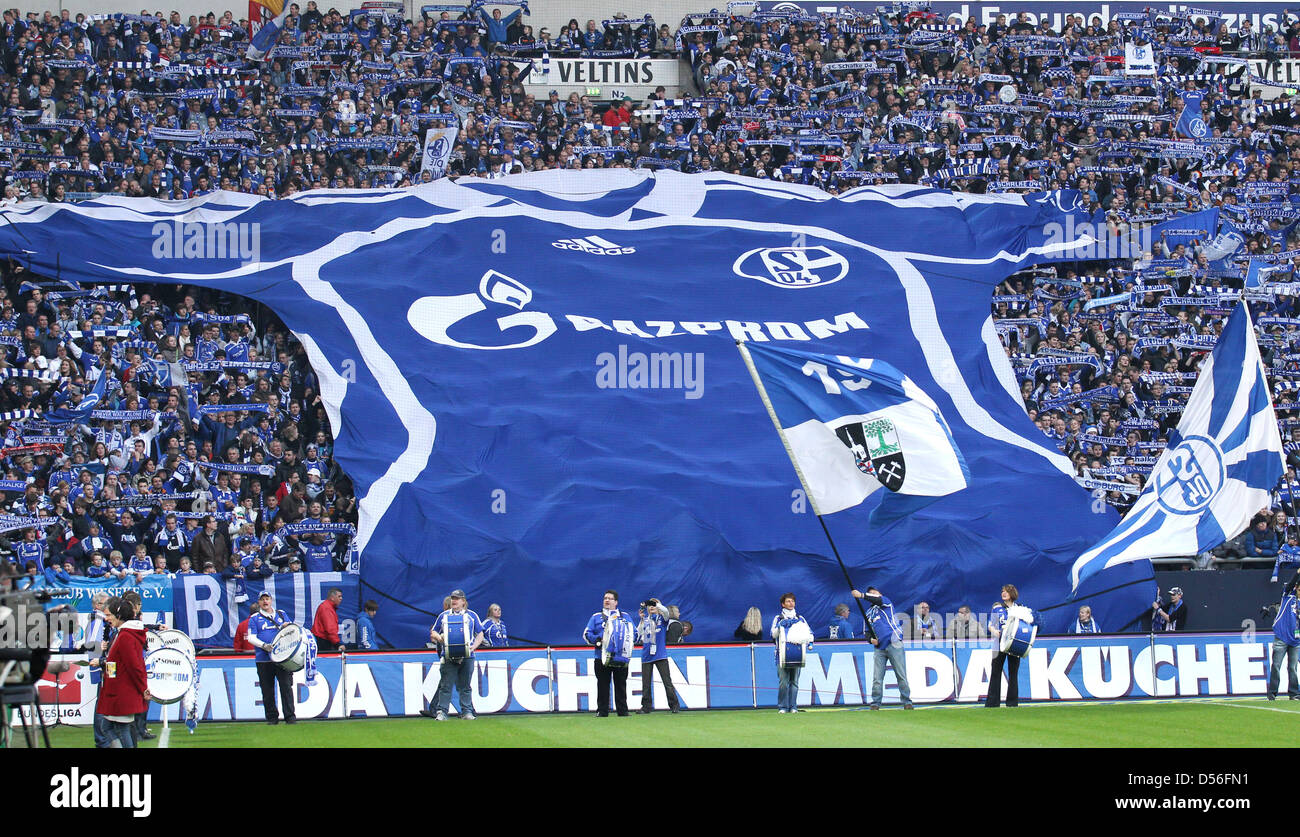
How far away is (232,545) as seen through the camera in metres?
23.2

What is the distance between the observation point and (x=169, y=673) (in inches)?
583

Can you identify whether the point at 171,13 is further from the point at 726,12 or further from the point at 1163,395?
the point at 1163,395

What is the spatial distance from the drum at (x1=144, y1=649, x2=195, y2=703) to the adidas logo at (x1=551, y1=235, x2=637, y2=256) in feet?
47.6

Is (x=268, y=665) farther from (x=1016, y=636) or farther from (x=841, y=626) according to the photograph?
(x=1016, y=636)

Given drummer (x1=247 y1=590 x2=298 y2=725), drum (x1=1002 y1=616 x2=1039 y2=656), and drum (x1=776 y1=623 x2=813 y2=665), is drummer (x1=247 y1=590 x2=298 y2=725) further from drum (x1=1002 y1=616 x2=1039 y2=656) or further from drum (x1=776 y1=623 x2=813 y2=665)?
drum (x1=1002 y1=616 x2=1039 y2=656)

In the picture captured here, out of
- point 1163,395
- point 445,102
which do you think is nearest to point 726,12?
point 445,102

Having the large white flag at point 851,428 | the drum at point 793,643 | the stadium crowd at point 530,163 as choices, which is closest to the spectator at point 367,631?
the stadium crowd at point 530,163

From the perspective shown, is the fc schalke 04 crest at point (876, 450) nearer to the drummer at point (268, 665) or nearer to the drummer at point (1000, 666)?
the drummer at point (1000, 666)

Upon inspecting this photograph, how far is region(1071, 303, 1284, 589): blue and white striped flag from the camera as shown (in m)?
19.9

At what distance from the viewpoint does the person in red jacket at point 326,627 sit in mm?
20844

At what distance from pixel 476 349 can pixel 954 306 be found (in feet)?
29.2

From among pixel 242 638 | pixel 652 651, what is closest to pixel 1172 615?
pixel 652 651

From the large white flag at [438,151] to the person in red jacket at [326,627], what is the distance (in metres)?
11.9

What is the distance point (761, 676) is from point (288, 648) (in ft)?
21.3
